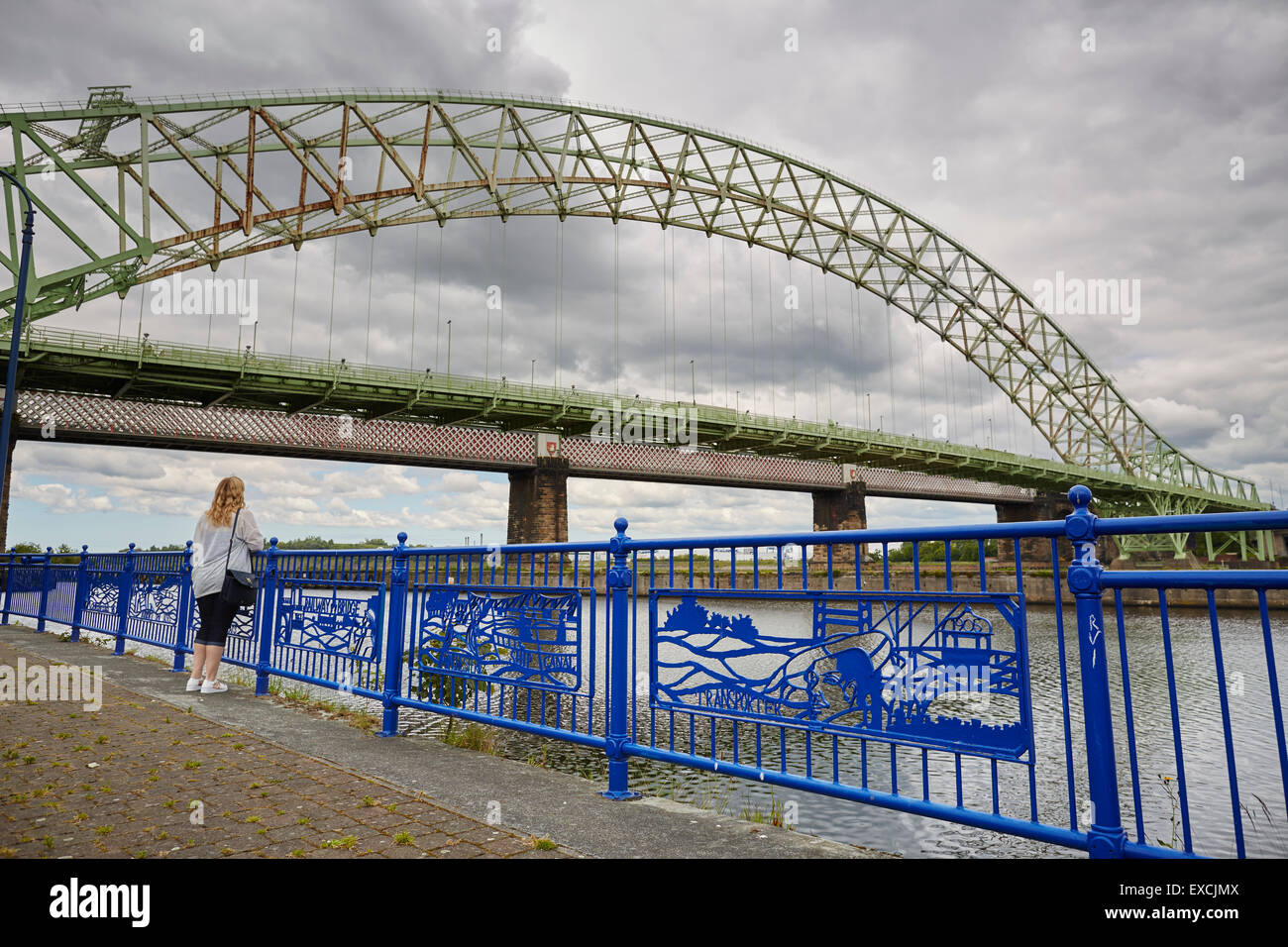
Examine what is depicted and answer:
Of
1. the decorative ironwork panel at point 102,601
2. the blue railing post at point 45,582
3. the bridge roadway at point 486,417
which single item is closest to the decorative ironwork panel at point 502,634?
the decorative ironwork panel at point 102,601

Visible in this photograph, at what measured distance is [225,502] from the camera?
8.29 metres

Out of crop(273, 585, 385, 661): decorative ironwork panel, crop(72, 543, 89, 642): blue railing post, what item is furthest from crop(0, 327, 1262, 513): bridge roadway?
crop(273, 585, 385, 661): decorative ironwork panel

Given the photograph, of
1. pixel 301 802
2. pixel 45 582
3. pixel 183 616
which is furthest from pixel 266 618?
pixel 45 582

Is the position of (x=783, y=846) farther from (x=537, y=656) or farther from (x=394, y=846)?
(x=537, y=656)

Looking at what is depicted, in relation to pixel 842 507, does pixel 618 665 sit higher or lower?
lower

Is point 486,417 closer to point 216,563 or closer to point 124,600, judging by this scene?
point 124,600

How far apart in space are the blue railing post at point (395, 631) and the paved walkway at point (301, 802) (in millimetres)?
297

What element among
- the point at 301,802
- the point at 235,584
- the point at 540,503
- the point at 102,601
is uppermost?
the point at 540,503

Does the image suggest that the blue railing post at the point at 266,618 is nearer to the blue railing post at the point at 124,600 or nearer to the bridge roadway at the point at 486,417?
the blue railing post at the point at 124,600

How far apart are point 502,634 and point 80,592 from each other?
464 inches

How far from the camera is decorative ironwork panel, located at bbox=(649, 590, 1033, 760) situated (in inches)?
133

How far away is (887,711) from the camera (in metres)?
3.71
